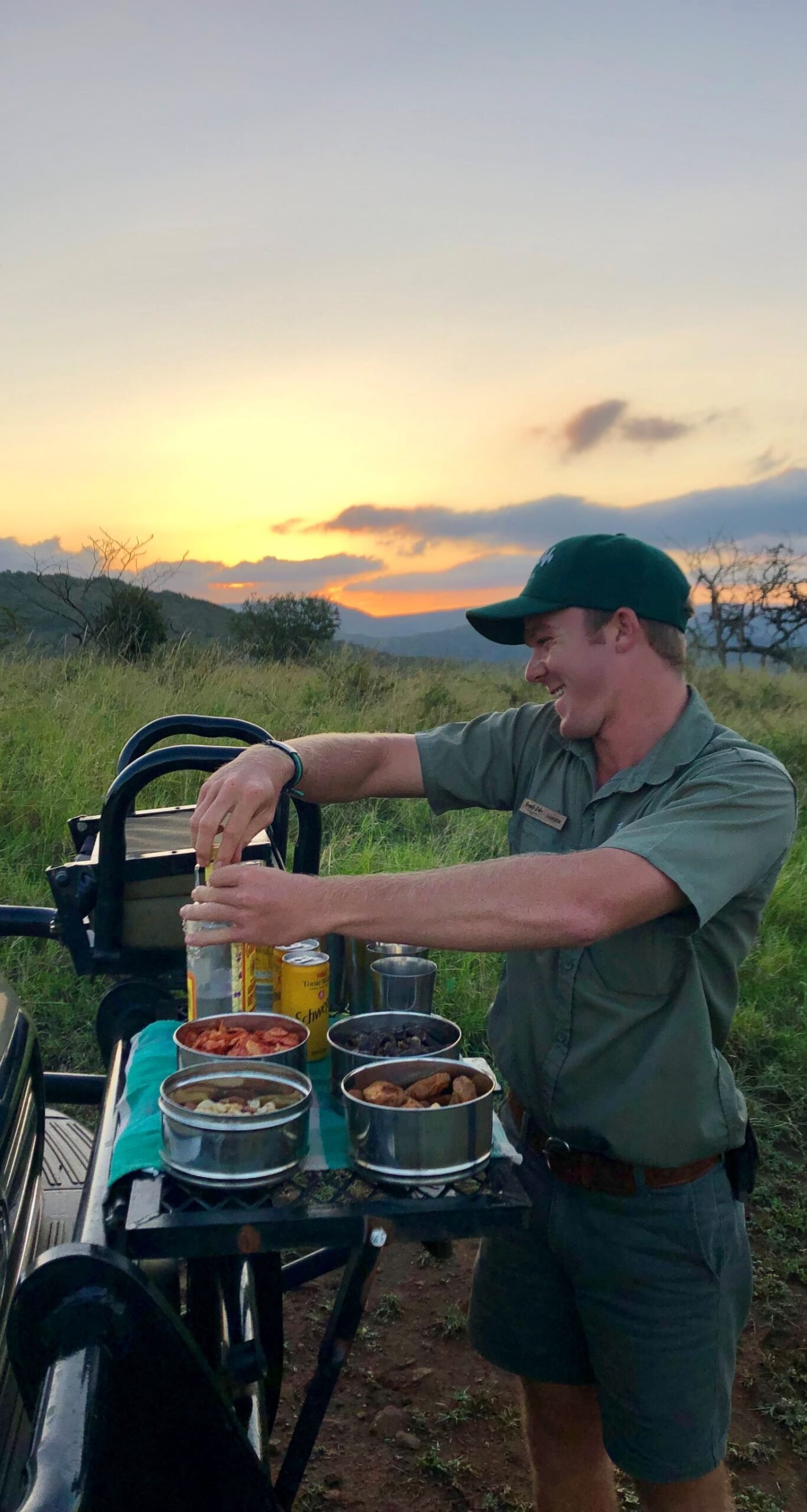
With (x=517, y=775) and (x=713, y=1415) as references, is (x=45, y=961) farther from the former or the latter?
(x=713, y=1415)

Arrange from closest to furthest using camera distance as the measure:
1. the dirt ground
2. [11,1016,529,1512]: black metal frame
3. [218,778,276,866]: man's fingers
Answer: [11,1016,529,1512]: black metal frame → [218,778,276,866]: man's fingers → the dirt ground

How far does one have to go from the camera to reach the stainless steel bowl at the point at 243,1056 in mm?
1513

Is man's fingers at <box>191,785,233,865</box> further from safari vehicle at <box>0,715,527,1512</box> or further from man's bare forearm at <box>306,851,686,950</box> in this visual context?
man's bare forearm at <box>306,851,686,950</box>

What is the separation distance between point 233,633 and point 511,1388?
20464 millimetres

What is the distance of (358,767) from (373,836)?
389 cm

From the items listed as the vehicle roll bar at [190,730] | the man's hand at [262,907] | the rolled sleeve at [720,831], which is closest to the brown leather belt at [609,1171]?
the rolled sleeve at [720,831]

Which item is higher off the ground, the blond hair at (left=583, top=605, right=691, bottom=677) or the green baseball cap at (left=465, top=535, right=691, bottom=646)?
the green baseball cap at (left=465, top=535, right=691, bottom=646)

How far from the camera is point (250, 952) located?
1.86m

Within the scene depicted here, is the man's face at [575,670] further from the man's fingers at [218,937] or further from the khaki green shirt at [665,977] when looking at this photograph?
the man's fingers at [218,937]

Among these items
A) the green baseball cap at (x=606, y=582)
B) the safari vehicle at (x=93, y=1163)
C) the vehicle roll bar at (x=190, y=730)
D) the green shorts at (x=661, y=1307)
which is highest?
the green baseball cap at (x=606, y=582)

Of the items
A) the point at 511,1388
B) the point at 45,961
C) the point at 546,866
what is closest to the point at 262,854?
the point at 546,866

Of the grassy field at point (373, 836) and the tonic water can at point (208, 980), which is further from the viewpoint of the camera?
the grassy field at point (373, 836)

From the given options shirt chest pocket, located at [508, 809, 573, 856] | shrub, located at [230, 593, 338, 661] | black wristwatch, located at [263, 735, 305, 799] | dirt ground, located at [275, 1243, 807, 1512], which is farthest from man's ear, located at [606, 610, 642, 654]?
shrub, located at [230, 593, 338, 661]

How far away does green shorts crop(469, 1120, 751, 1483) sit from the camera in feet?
6.56
